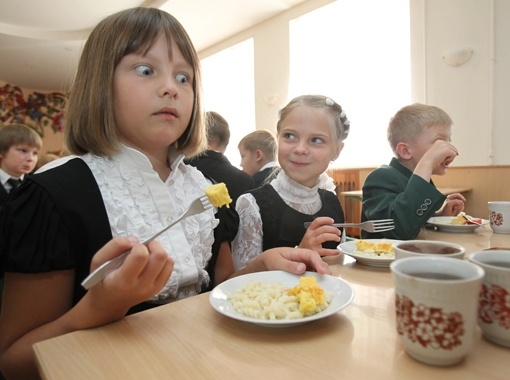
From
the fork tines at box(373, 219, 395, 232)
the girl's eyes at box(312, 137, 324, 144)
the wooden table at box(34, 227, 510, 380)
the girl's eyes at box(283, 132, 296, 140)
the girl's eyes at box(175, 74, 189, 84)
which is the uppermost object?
the girl's eyes at box(175, 74, 189, 84)

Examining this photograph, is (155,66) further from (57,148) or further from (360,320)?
(57,148)

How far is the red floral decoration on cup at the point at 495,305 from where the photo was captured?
44 cm

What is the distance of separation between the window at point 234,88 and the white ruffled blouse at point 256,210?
4041 millimetres

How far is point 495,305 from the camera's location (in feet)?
1.47

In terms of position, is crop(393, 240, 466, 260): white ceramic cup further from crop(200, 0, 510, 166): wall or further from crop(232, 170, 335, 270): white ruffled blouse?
crop(200, 0, 510, 166): wall

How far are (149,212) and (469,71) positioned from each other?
3.50 m

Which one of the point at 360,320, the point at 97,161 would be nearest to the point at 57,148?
the point at 97,161

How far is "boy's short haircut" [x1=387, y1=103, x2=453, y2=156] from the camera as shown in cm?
173

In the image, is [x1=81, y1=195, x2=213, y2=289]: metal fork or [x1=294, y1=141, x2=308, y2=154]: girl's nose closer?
[x1=81, y1=195, x2=213, y2=289]: metal fork

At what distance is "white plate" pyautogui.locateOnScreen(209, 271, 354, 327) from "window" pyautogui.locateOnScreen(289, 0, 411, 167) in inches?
134

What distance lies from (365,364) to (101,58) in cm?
84

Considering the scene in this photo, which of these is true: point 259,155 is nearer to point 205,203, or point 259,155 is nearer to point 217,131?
point 217,131

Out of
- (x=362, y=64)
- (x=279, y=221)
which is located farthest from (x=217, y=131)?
(x=362, y=64)

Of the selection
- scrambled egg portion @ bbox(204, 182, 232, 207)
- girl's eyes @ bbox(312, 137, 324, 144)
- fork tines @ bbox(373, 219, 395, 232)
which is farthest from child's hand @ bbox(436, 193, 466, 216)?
scrambled egg portion @ bbox(204, 182, 232, 207)
